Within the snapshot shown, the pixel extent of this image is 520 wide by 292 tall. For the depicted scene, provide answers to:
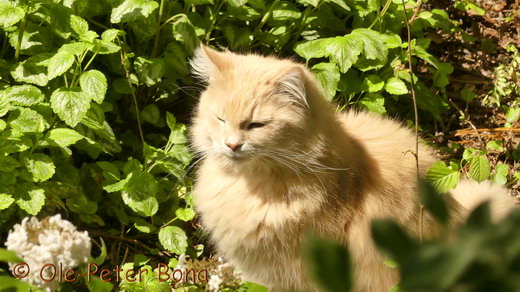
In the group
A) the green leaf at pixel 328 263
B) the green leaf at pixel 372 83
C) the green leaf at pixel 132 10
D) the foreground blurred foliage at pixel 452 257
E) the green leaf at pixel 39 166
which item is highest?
the foreground blurred foliage at pixel 452 257

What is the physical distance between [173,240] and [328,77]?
1.13 meters

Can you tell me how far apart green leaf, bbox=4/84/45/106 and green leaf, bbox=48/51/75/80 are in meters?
0.19

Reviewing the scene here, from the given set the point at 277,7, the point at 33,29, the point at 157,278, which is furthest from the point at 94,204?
the point at 277,7

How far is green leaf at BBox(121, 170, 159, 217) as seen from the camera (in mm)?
3090

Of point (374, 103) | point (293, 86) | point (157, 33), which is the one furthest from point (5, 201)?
point (374, 103)

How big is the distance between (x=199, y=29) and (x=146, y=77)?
1.30 feet

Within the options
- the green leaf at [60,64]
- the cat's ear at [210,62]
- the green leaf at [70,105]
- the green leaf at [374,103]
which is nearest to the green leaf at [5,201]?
the green leaf at [70,105]

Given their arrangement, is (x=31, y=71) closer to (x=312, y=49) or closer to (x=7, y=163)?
(x=7, y=163)

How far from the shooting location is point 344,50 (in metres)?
3.31

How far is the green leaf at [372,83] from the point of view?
3.62 metres

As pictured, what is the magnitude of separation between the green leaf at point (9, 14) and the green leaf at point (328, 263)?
2448mm

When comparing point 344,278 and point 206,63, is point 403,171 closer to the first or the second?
point 206,63

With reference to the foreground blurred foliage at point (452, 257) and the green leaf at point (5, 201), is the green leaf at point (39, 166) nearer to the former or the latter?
the green leaf at point (5, 201)

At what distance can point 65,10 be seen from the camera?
117 inches
